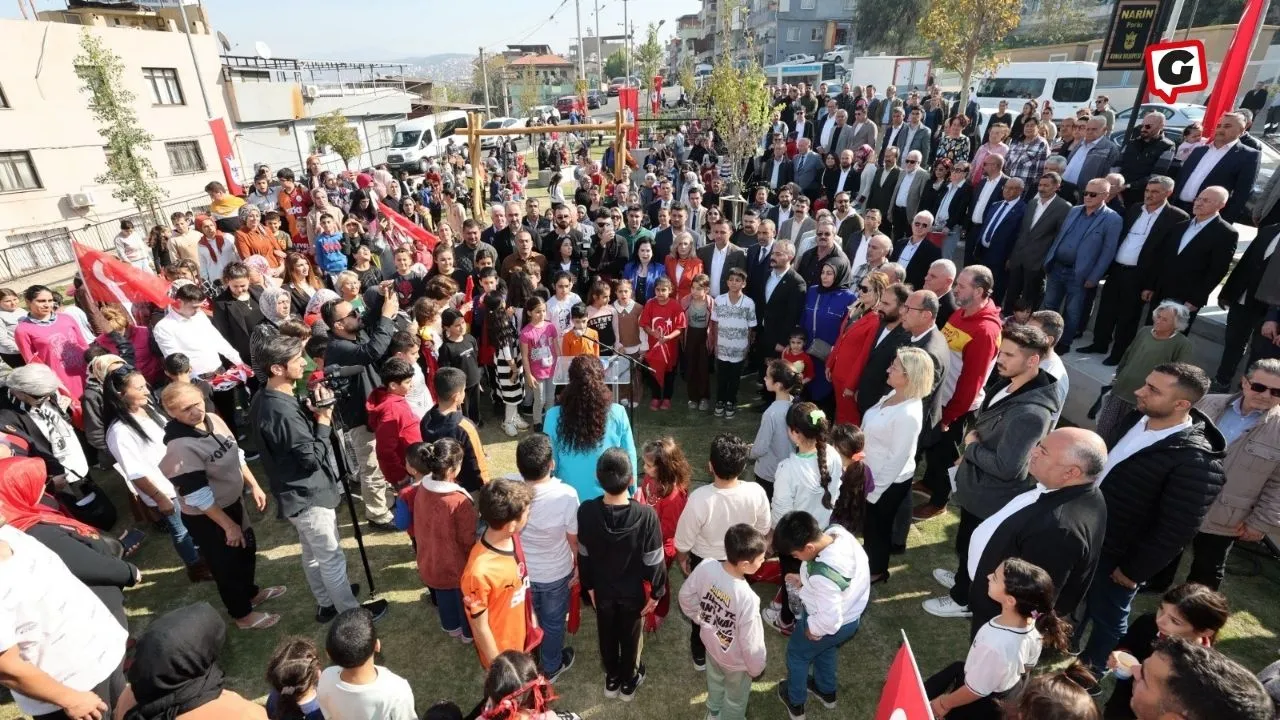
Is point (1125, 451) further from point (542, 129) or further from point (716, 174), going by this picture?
point (716, 174)

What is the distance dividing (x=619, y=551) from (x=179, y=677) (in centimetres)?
184

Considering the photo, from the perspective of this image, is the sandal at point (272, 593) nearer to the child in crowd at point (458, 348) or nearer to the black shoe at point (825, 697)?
the child in crowd at point (458, 348)

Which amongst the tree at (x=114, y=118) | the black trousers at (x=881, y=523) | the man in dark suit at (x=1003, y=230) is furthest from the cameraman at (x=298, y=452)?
the tree at (x=114, y=118)

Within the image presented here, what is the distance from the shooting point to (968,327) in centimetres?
493

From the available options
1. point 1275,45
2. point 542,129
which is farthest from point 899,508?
point 1275,45

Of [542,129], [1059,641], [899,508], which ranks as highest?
[542,129]

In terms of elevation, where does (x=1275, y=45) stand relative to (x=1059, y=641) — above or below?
above

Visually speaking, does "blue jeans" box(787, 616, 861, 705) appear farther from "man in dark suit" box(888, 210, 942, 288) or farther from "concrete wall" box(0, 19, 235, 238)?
"concrete wall" box(0, 19, 235, 238)

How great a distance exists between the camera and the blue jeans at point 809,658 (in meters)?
3.22

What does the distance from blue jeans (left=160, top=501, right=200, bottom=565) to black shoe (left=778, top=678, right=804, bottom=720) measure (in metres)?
4.54

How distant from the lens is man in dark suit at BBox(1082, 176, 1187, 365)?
6.12m

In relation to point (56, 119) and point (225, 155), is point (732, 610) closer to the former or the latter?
point (225, 155)

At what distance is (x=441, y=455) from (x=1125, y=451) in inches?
152

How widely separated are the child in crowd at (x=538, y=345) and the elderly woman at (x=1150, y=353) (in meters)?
4.80
